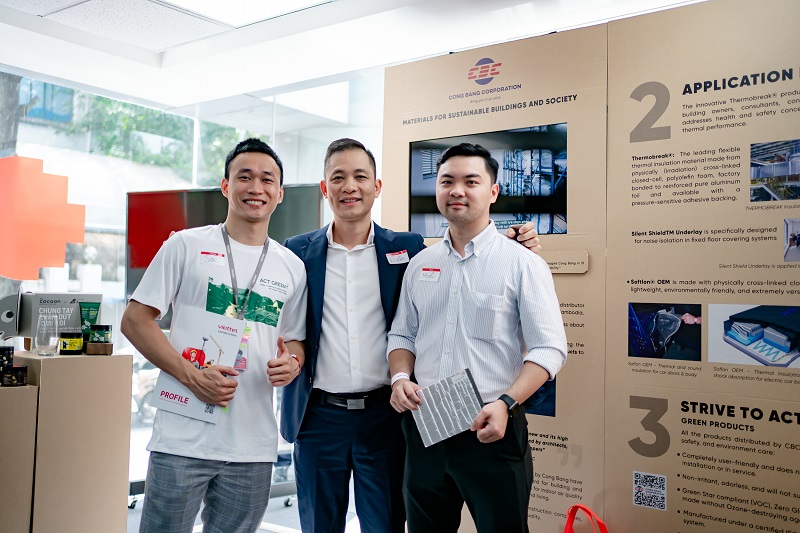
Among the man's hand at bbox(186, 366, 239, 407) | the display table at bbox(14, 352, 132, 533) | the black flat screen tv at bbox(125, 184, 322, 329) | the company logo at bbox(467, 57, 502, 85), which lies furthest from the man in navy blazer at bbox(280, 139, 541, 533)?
the black flat screen tv at bbox(125, 184, 322, 329)

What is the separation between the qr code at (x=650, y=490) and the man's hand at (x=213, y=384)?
166 cm

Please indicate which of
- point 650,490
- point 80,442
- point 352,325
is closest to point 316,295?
point 352,325

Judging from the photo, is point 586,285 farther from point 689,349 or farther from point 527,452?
point 527,452

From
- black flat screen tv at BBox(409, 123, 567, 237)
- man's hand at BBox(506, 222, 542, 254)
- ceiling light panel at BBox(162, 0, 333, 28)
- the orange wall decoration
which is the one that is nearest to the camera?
man's hand at BBox(506, 222, 542, 254)

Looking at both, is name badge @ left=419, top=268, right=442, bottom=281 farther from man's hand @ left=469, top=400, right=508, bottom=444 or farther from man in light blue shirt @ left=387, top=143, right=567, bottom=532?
man's hand @ left=469, top=400, right=508, bottom=444

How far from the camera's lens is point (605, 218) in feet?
8.89

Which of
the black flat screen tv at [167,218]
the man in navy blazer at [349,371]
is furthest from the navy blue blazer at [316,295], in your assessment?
the black flat screen tv at [167,218]

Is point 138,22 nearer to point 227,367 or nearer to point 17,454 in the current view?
point 17,454

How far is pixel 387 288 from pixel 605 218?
40.1 inches

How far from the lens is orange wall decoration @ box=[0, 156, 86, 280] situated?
174 inches

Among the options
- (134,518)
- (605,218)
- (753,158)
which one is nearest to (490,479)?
(605,218)

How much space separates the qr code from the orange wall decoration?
→ 4189 mm

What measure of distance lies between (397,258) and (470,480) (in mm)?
882

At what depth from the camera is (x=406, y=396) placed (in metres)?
2.05
